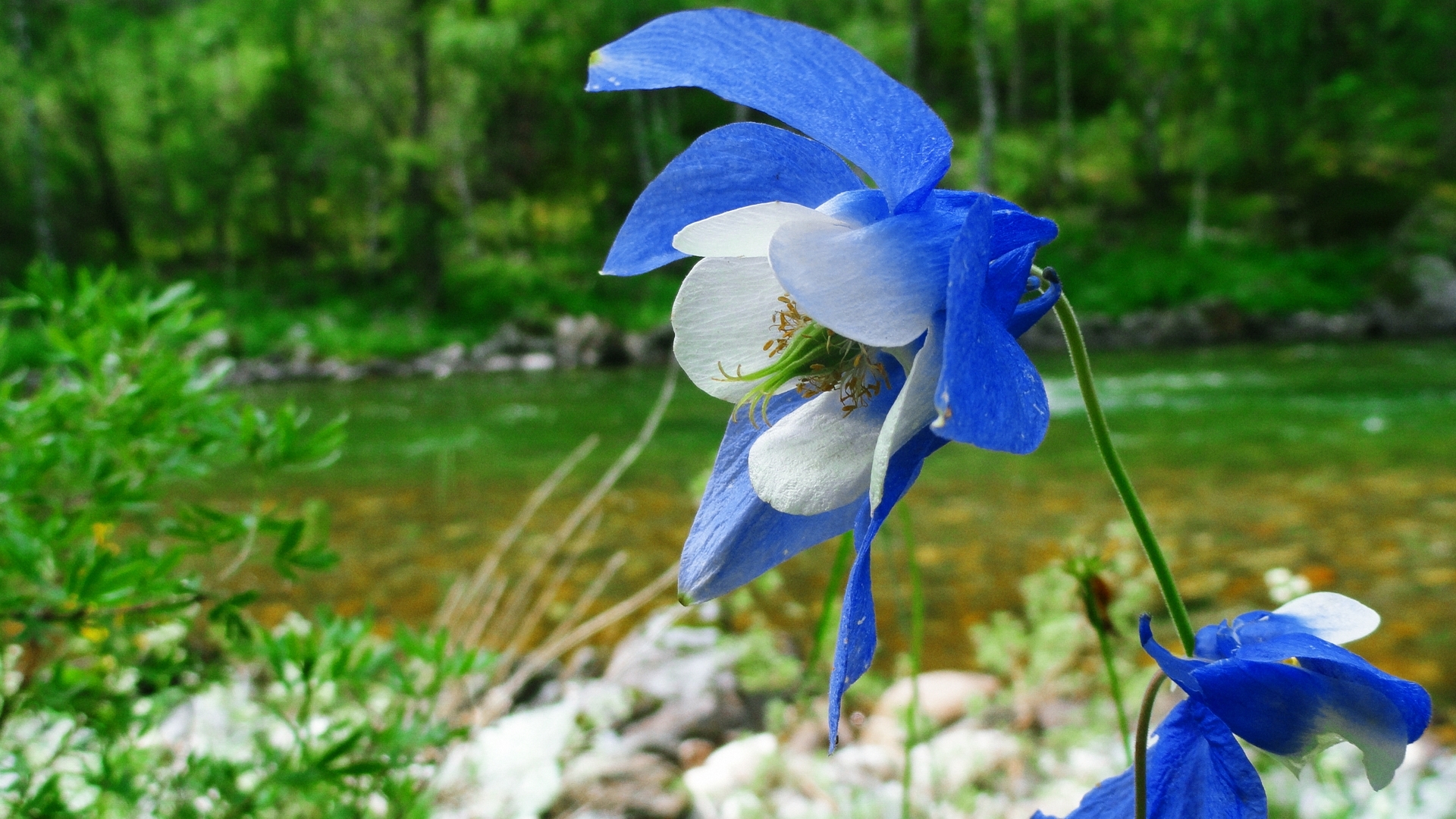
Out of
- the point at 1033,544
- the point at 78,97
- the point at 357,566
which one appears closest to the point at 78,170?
the point at 78,97

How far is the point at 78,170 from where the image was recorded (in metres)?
27.5

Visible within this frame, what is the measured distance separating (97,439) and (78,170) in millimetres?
32325

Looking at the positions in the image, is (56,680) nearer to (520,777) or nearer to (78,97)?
(520,777)

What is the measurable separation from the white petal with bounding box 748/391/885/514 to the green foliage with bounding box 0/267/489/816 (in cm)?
92

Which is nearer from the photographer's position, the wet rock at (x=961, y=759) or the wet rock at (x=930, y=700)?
the wet rock at (x=961, y=759)

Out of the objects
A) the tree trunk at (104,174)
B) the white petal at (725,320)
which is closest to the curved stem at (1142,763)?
the white petal at (725,320)

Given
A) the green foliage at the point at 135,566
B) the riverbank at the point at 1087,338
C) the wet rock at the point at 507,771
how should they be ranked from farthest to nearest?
1. the riverbank at the point at 1087,338
2. the wet rock at the point at 507,771
3. the green foliage at the point at 135,566

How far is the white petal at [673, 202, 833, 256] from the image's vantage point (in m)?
0.49

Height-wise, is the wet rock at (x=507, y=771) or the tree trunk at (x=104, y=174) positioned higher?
the wet rock at (x=507, y=771)

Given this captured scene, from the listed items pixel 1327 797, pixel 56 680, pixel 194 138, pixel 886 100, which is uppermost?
pixel 886 100

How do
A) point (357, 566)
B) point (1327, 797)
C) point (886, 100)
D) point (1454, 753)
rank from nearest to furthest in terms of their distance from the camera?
point (886, 100) < point (1327, 797) < point (1454, 753) < point (357, 566)

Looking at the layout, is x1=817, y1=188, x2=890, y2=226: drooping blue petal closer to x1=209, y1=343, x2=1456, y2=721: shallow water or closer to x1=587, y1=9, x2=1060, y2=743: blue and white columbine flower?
x1=587, y1=9, x2=1060, y2=743: blue and white columbine flower

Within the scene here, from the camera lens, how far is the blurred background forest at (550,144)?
23562mm

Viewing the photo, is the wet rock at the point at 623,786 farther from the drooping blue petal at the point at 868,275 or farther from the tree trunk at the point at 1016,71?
the tree trunk at the point at 1016,71
